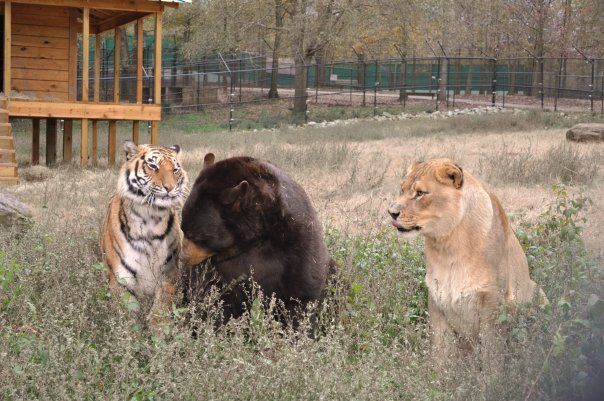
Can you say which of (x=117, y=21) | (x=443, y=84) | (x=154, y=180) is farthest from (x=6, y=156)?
(x=443, y=84)

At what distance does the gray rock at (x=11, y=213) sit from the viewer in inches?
380

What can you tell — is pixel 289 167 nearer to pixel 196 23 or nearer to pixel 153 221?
pixel 153 221

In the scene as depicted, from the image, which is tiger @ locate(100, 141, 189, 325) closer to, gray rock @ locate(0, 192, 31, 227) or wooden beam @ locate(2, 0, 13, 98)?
gray rock @ locate(0, 192, 31, 227)

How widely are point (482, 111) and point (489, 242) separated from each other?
32.2 metres

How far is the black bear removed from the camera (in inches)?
238

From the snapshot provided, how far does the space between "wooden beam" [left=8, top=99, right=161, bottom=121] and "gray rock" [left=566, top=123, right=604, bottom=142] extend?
31.9 ft

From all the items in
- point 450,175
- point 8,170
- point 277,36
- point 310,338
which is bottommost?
point 310,338

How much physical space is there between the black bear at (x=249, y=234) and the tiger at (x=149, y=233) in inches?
11.6

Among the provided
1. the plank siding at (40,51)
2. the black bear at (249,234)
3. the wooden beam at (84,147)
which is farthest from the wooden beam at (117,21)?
the black bear at (249,234)

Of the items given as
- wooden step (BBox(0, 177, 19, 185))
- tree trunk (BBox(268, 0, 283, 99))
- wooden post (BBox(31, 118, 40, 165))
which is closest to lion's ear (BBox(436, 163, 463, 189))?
wooden step (BBox(0, 177, 19, 185))

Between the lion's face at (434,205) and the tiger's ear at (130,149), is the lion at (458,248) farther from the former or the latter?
the tiger's ear at (130,149)

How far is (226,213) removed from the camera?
19.8ft

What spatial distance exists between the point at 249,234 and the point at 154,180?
2.78 feet

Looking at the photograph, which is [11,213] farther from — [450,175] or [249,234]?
[450,175]
